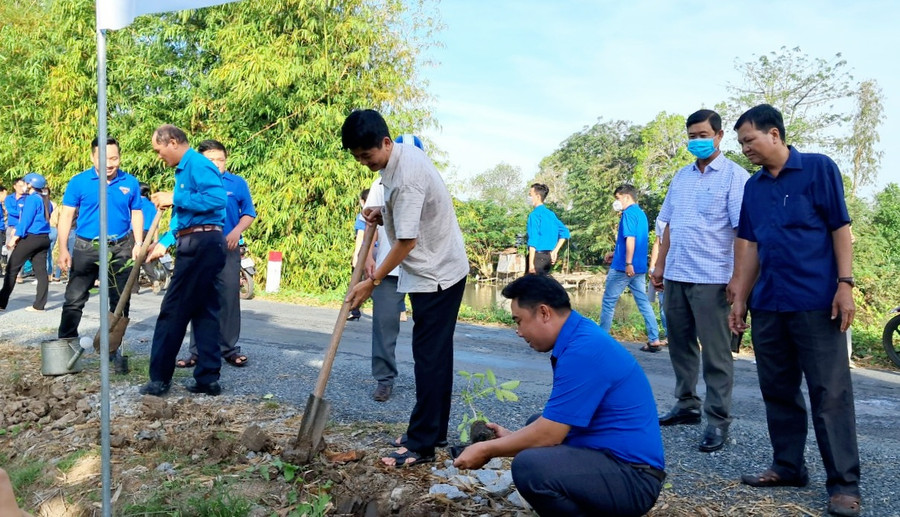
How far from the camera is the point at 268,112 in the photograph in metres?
16.5

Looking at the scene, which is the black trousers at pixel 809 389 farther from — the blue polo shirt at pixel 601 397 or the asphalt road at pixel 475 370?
the blue polo shirt at pixel 601 397

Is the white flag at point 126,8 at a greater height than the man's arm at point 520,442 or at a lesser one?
greater

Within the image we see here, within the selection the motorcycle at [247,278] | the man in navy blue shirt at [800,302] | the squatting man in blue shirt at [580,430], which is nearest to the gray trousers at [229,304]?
the squatting man in blue shirt at [580,430]

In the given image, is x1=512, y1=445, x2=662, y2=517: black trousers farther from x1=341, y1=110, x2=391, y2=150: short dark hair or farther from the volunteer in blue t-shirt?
the volunteer in blue t-shirt

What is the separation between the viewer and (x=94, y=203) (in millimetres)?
6289

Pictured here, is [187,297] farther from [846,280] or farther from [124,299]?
[846,280]

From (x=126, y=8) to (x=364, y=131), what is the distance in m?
1.20

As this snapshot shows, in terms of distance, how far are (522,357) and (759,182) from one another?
15.8 ft

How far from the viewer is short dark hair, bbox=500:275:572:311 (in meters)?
2.90

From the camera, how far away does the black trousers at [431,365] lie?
3893 millimetres

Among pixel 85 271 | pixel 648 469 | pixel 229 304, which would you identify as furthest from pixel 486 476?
pixel 85 271

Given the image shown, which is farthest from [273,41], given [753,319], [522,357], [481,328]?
[753,319]

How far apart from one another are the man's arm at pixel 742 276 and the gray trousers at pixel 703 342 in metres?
0.21

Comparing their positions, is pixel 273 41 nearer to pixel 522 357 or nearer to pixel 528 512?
pixel 522 357
